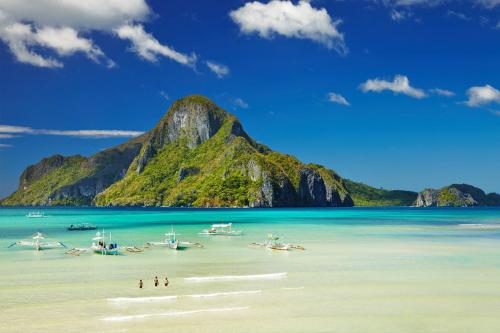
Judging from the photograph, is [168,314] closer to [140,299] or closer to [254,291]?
[140,299]

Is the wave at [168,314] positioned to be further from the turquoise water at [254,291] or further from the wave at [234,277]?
the wave at [234,277]

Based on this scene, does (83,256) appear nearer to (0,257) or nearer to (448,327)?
(0,257)

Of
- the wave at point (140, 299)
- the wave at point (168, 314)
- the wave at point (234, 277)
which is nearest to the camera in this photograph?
the wave at point (168, 314)

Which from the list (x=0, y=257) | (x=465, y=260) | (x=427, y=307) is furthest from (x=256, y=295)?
(x=0, y=257)

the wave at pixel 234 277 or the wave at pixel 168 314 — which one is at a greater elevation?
the wave at pixel 234 277

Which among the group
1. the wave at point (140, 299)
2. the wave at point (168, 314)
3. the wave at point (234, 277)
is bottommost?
the wave at point (168, 314)

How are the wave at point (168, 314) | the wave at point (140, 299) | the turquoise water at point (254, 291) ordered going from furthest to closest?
the wave at point (140, 299), the wave at point (168, 314), the turquoise water at point (254, 291)

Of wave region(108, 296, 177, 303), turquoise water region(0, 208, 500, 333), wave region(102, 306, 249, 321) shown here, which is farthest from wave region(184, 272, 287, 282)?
wave region(102, 306, 249, 321)

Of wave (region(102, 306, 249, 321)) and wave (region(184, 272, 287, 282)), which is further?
wave (region(184, 272, 287, 282))

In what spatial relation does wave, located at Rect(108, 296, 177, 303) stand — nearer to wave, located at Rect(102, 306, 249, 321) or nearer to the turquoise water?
the turquoise water

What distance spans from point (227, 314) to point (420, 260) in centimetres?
2557

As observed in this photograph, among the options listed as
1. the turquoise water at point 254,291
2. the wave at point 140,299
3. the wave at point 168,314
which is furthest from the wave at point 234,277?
the wave at point 168,314

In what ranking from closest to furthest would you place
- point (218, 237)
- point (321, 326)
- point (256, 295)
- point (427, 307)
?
point (321, 326) < point (427, 307) < point (256, 295) < point (218, 237)

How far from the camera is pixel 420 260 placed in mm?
43094
